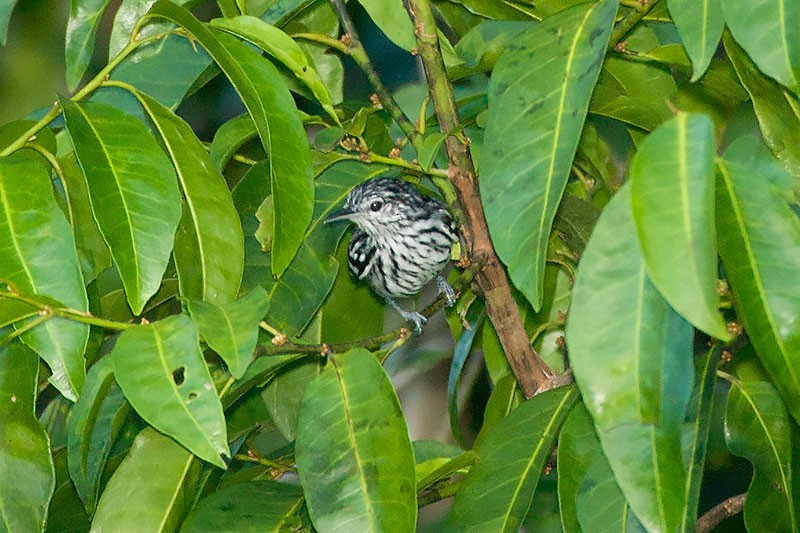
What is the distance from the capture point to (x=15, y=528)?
2.14m

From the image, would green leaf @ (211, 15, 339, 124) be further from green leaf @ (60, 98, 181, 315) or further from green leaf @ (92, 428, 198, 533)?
green leaf @ (92, 428, 198, 533)

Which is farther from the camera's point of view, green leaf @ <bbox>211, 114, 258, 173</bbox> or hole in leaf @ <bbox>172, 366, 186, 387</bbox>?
green leaf @ <bbox>211, 114, 258, 173</bbox>

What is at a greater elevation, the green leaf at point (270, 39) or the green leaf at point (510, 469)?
the green leaf at point (270, 39)

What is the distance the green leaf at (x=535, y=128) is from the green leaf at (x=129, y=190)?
56 centimetres

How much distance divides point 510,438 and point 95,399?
80 cm

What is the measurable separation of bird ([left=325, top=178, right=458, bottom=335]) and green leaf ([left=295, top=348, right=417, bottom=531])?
Answer: 173cm

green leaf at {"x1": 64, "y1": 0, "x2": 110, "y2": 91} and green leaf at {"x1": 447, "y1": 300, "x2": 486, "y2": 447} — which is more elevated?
green leaf at {"x1": 64, "y1": 0, "x2": 110, "y2": 91}

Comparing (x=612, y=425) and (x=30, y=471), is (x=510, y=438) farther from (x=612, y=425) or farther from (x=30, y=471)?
(x=30, y=471)

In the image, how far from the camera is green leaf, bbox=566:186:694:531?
1.59 m

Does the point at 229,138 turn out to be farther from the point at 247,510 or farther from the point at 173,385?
the point at 173,385

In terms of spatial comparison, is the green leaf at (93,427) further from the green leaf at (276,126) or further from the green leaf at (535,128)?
the green leaf at (535,128)

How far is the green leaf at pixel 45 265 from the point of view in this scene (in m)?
1.98

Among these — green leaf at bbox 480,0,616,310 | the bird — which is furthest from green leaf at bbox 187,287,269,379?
the bird

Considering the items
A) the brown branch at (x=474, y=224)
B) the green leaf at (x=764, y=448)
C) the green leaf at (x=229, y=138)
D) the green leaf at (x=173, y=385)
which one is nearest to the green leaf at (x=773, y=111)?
the green leaf at (x=764, y=448)
